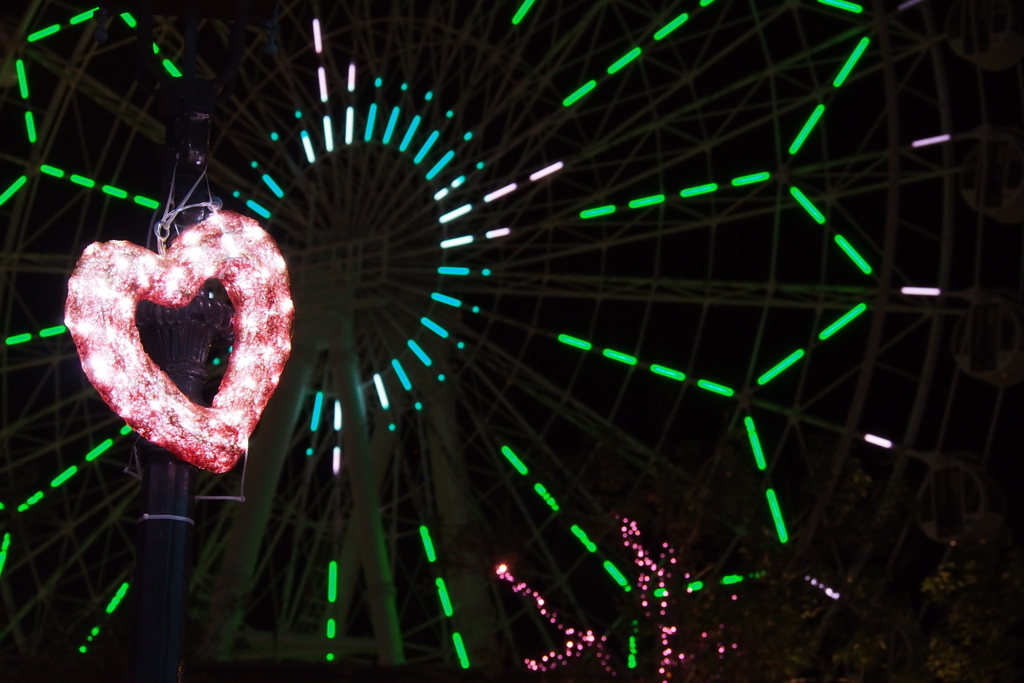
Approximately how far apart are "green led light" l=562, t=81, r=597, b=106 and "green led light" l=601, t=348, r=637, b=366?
3.01 meters

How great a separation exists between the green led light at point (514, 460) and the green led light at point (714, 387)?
2286 mm

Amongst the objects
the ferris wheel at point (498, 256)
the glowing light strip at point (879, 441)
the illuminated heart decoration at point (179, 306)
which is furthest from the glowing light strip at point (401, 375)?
the illuminated heart decoration at point (179, 306)

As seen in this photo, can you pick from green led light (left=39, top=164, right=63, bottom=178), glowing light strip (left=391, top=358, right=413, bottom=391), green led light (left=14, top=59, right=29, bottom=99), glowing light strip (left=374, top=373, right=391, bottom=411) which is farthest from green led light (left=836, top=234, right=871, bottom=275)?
green led light (left=14, top=59, right=29, bottom=99)

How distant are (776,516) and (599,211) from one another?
437cm

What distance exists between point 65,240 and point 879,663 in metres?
23.8

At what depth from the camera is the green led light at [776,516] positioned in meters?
17.5

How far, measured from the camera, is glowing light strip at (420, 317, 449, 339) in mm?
19445

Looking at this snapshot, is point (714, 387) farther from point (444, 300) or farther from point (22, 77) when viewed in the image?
point (22, 77)

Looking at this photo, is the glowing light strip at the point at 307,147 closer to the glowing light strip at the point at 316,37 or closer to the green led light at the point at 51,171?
the glowing light strip at the point at 316,37

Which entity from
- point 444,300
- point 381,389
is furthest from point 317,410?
point 444,300

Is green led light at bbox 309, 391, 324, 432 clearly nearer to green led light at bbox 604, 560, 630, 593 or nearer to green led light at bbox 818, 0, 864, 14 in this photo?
green led light at bbox 604, 560, 630, 593

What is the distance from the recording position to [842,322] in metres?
19.5

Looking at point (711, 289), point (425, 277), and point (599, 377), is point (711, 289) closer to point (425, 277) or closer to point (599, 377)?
point (425, 277)

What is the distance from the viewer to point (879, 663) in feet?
55.1
